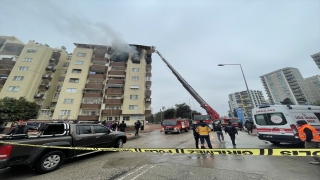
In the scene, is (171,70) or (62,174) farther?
(171,70)

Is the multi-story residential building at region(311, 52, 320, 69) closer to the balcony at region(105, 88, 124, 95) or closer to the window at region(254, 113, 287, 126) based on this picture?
the window at region(254, 113, 287, 126)

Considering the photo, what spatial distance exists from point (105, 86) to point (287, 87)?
4270 inches

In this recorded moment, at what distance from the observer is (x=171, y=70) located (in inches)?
866

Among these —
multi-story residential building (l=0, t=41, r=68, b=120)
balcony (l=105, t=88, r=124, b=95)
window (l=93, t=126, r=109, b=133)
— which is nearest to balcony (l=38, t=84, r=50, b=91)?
multi-story residential building (l=0, t=41, r=68, b=120)

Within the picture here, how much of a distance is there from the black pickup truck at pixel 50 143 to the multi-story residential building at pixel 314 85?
124 meters

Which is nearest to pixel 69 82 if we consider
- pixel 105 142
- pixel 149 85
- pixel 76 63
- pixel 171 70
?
pixel 76 63

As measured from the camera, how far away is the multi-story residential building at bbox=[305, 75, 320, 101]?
8056cm

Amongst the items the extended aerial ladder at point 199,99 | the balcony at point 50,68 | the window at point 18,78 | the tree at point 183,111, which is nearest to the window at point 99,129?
the extended aerial ladder at point 199,99

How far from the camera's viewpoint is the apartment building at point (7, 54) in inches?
1146

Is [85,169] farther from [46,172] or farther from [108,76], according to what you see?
[108,76]

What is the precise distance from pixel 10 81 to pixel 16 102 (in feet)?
31.6

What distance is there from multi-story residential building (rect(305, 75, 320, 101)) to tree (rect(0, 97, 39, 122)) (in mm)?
133154

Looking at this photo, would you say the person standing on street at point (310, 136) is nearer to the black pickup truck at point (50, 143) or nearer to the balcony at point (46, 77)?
the black pickup truck at point (50, 143)

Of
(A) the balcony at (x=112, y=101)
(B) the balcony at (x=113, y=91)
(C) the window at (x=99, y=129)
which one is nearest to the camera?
(C) the window at (x=99, y=129)
